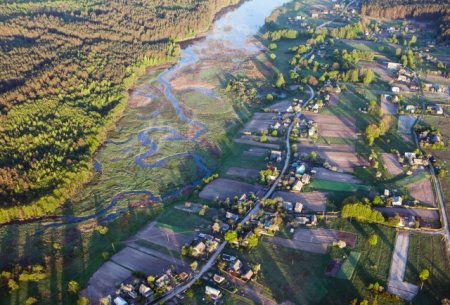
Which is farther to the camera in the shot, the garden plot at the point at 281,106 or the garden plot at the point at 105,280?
the garden plot at the point at 281,106

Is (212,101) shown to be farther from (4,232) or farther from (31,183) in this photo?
(4,232)

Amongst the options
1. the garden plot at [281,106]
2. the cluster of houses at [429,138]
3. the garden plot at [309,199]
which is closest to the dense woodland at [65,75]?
the garden plot at [281,106]

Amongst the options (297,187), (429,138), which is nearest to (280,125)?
(297,187)

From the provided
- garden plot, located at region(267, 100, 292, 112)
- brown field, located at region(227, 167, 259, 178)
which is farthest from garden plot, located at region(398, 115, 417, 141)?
brown field, located at region(227, 167, 259, 178)

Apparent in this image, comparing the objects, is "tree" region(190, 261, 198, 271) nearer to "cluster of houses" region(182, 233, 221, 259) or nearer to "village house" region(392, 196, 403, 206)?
"cluster of houses" region(182, 233, 221, 259)

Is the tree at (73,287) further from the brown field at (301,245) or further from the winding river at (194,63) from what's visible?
the brown field at (301,245)

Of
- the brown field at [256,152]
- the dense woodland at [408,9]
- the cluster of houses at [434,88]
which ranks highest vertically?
the dense woodland at [408,9]
